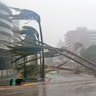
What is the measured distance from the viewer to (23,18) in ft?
106

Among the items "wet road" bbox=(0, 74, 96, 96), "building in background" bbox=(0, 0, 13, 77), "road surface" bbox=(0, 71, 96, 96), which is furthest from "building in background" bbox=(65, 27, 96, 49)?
"wet road" bbox=(0, 74, 96, 96)

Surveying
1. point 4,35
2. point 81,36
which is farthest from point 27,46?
point 81,36

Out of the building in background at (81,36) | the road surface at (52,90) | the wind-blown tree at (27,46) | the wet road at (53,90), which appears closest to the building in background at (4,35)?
the wind-blown tree at (27,46)

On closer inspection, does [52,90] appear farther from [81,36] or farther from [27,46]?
[81,36]

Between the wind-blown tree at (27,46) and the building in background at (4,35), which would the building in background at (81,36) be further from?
the wind-blown tree at (27,46)

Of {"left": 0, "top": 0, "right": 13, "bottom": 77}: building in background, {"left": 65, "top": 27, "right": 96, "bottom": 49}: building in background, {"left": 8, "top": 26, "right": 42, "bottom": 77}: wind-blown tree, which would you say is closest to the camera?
{"left": 8, "top": 26, "right": 42, "bottom": 77}: wind-blown tree

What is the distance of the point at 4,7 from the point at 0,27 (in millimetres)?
3546

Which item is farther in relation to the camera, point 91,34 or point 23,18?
point 91,34

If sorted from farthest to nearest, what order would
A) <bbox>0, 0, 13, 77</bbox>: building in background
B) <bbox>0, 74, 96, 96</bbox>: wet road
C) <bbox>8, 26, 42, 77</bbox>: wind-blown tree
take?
<bbox>0, 0, 13, 77</bbox>: building in background, <bbox>8, 26, 42, 77</bbox>: wind-blown tree, <bbox>0, 74, 96, 96</bbox>: wet road

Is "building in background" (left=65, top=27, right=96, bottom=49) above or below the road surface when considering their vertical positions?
above

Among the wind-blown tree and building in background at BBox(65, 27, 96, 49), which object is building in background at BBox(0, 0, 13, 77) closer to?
the wind-blown tree

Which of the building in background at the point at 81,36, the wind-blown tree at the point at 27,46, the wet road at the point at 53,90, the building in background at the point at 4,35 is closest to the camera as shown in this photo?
the wet road at the point at 53,90

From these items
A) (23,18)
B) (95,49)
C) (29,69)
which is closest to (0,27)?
(29,69)

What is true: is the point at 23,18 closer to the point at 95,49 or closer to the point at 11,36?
the point at 11,36
